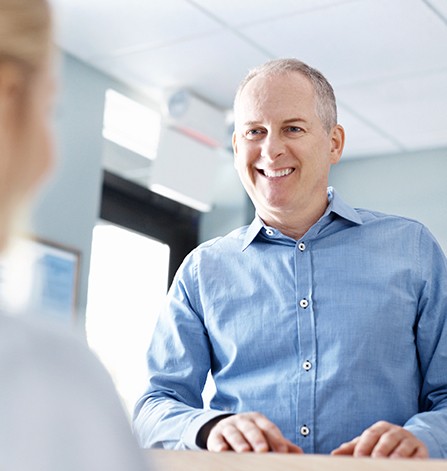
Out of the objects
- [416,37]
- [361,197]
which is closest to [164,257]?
[361,197]

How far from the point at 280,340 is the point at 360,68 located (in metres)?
2.63

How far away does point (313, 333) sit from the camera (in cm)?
160

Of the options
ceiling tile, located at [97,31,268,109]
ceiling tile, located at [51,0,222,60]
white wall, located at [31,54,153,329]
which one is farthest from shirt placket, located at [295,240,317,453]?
white wall, located at [31,54,153,329]

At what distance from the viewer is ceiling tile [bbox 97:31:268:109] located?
3.93 m

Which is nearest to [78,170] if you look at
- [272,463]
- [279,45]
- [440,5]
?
[279,45]

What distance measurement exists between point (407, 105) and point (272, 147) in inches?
111

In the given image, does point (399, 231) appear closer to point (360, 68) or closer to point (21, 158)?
point (21, 158)

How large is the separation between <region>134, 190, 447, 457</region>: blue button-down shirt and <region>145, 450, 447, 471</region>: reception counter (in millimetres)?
398

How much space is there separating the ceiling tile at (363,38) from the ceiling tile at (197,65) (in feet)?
0.47

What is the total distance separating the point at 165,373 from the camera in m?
1.61

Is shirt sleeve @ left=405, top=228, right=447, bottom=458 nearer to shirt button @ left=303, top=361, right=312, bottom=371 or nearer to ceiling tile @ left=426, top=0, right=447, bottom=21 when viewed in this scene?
shirt button @ left=303, top=361, right=312, bottom=371

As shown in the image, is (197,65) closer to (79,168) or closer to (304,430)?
(79,168)

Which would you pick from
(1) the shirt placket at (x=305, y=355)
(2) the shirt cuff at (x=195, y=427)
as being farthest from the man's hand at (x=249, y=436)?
(1) the shirt placket at (x=305, y=355)

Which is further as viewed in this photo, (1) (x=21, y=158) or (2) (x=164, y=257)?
(2) (x=164, y=257)
